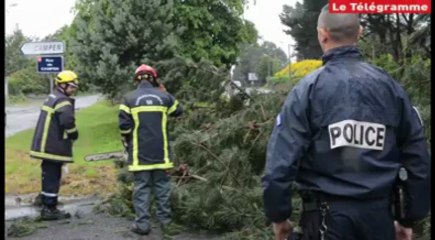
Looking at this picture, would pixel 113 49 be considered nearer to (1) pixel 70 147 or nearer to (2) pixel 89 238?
(1) pixel 70 147

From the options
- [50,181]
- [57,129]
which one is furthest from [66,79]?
[50,181]

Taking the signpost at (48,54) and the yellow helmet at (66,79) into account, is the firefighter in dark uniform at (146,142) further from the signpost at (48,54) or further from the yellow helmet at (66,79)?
the signpost at (48,54)

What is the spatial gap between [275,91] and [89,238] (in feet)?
7.57

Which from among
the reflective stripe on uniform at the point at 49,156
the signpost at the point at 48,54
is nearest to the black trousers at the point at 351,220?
the reflective stripe on uniform at the point at 49,156

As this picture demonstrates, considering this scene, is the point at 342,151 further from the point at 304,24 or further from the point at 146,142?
the point at 304,24

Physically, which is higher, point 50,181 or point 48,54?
point 48,54

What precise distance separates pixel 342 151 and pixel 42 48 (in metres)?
6.48

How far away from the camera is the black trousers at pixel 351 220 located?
99.7 inches

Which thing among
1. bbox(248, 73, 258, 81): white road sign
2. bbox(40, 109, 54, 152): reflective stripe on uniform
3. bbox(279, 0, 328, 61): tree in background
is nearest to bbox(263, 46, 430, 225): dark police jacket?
bbox(279, 0, 328, 61): tree in background

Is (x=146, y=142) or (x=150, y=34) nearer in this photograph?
(x=146, y=142)

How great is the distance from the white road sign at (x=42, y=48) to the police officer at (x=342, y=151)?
6.24 metres

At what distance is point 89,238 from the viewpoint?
5.66 m

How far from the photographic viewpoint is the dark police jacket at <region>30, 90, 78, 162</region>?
6391mm

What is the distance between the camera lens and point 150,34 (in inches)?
313
